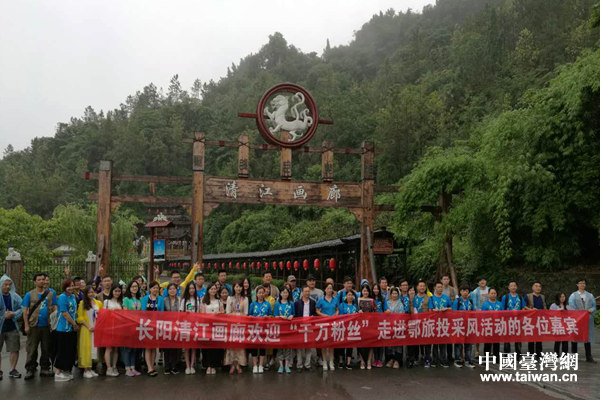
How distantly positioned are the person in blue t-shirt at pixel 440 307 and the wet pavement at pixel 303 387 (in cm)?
79

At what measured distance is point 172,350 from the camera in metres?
8.05

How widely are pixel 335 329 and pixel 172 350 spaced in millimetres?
2597

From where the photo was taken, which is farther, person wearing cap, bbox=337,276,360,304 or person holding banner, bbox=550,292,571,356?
person holding banner, bbox=550,292,571,356

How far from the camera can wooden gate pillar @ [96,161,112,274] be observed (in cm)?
1243

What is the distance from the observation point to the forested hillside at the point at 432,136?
1466 centimetres

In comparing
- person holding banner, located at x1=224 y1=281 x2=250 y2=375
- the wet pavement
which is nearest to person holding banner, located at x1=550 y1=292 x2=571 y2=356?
the wet pavement

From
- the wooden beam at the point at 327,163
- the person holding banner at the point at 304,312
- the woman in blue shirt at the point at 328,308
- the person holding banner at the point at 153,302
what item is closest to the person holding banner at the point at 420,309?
the woman in blue shirt at the point at 328,308

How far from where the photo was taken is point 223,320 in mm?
8141

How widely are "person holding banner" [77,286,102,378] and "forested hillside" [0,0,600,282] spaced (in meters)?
9.07

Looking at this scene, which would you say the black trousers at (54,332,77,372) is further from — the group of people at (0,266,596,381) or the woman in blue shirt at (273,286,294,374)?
the woman in blue shirt at (273,286,294,374)

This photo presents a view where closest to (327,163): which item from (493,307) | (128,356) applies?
(493,307)

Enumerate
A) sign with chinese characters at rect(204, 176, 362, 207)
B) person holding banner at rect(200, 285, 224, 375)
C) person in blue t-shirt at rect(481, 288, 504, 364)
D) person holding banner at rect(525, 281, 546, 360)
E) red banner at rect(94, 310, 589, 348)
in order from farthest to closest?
sign with chinese characters at rect(204, 176, 362, 207)
person holding banner at rect(525, 281, 546, 360)
person in blue t-shirt at rect(481, 288, 504, 364)
person holding banner at rect(200, 285, 224, 375)
red banner at rect(94, 310, 589, 348)

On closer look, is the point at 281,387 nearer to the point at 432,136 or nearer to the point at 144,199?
the point at 144,199

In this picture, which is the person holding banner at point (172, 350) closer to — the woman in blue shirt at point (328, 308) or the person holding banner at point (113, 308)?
the person holding banner at point (113, 308)
